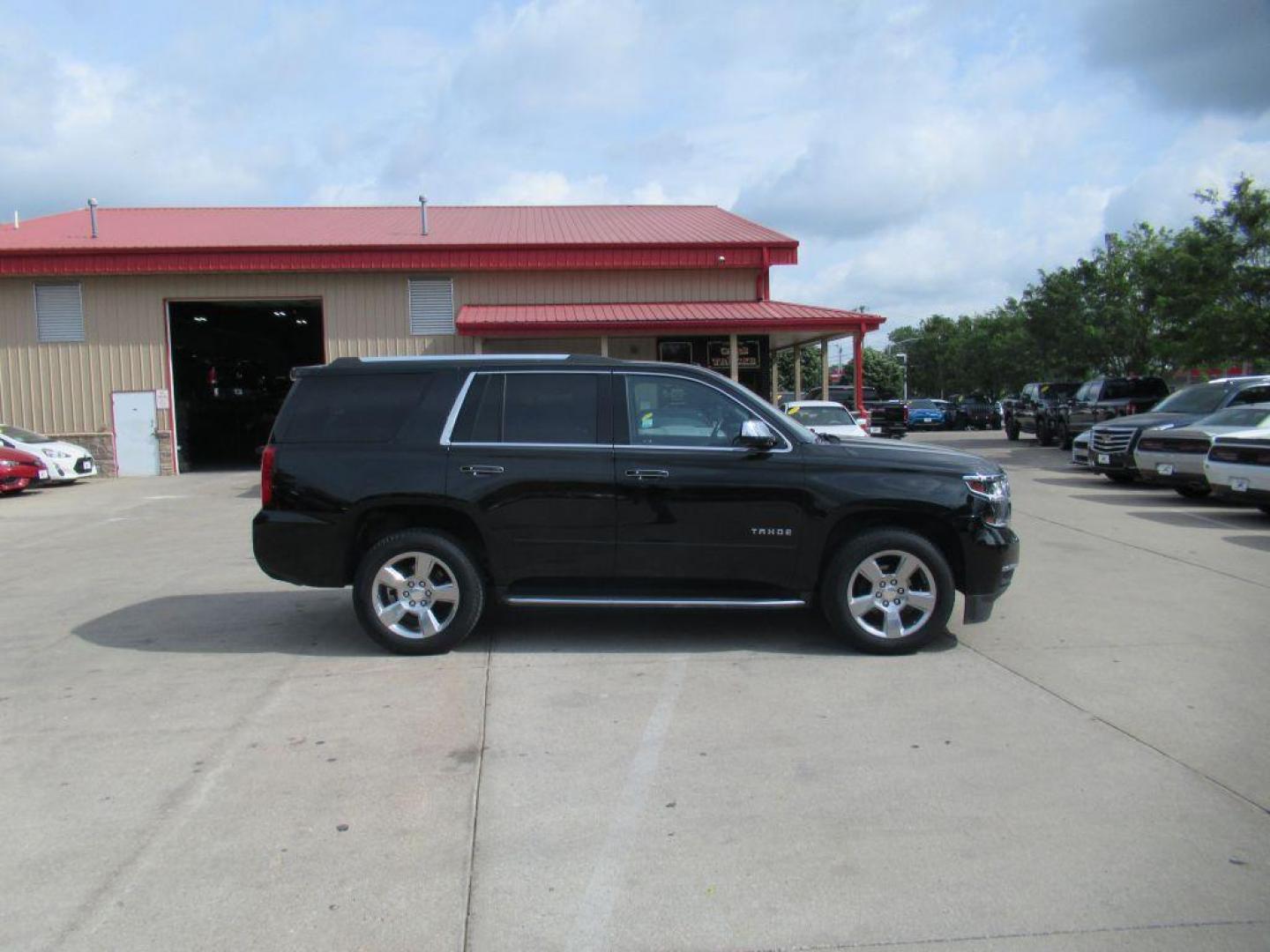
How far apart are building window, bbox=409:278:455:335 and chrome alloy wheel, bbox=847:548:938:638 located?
18.8 meters

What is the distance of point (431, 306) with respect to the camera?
78.8ft

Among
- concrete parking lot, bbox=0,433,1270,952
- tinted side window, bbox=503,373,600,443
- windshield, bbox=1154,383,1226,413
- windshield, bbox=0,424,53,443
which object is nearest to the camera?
concrete parking lot, bbox=0,433,1270,952

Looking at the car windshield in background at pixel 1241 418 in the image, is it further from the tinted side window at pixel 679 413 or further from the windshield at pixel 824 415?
the tinted side window at pixel 679 413

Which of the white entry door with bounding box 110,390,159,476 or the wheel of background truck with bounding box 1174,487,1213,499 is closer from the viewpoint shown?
the wheel of background truck with bounding box 1174,487,1213,499

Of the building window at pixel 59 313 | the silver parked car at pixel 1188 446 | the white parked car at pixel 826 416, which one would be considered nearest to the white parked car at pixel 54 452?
the building window at pixel 59 313

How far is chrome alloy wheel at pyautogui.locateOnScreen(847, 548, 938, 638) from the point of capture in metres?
6.49

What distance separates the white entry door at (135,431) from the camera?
2369 cm

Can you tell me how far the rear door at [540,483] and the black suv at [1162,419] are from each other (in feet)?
44.8

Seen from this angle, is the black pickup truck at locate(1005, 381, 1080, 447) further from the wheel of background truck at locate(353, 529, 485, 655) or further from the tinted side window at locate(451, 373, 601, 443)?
the wheel of background truck at locate(353, 529, 485, 655)

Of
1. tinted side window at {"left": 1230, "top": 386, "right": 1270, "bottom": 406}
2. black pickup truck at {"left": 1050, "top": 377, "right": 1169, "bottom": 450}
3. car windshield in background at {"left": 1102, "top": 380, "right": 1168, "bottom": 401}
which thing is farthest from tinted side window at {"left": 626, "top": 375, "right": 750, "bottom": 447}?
car windshield in background at {"left": 1102, "top": 380, "right": 1168, "bottom": 401}

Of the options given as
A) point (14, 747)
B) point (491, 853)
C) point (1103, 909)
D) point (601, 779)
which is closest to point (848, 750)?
point (601, 779)

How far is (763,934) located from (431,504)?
3963 millimetres

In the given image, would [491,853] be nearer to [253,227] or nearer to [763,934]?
[763,934]

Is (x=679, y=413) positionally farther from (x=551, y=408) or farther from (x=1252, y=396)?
(x=1252, y=396)
